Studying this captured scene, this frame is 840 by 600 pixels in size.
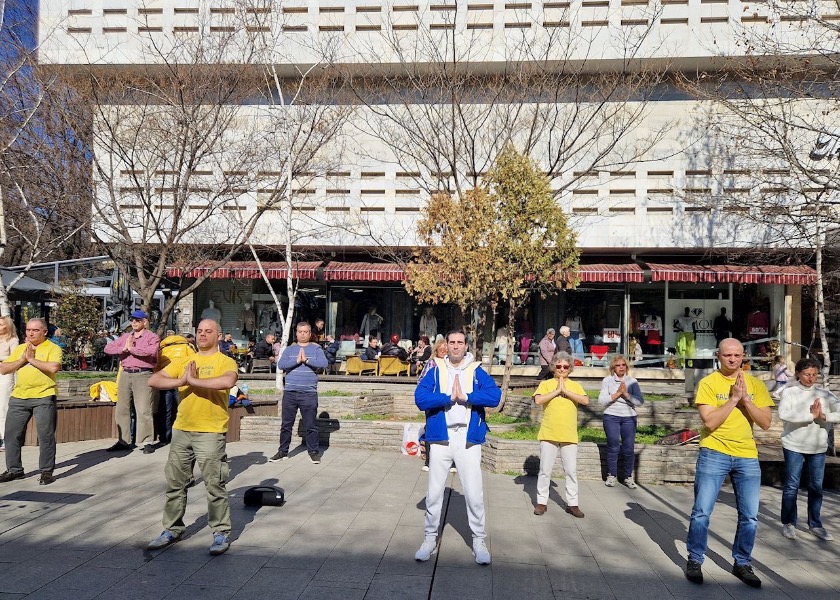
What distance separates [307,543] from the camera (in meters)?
5.68

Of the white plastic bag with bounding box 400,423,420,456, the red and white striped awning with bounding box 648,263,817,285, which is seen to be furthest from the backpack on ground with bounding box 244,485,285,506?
the red and white striped awning with bounding box 648,263,817,285

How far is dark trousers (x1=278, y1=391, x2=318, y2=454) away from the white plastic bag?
51.0 inches

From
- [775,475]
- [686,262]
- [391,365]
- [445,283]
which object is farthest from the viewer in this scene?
[686,262]

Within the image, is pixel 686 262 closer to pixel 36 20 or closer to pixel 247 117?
pixel 247 117

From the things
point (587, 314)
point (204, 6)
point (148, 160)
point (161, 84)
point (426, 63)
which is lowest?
point (587, 314)

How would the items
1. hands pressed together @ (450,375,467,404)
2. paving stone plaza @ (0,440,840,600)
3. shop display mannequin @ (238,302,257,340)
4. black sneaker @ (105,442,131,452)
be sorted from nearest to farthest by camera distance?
paving stone plaza @ (0,440,840,600) < hands pressed together @ (450,375,467,404) < black sneaker @ (105,442,131,452) < shop display mannequin @ (238,302,257,340)

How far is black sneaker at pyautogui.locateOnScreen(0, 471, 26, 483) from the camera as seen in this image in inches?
286

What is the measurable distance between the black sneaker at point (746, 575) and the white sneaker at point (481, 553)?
1893mm

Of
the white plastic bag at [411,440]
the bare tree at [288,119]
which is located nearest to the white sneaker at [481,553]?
the white plastic bag at [411,440]

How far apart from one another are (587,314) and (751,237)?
5.20 metres

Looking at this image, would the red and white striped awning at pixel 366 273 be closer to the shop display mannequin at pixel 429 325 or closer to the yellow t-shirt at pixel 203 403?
the shop display mannequin at pixel 429 325

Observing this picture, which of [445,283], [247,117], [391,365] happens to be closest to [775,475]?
[445,283]

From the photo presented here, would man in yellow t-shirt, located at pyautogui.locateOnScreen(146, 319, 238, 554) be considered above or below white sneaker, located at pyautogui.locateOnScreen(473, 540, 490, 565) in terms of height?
above

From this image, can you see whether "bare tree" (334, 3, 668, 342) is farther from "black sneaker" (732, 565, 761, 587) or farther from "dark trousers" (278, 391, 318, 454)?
"black sneaker" (732, 565, 761, 587)
